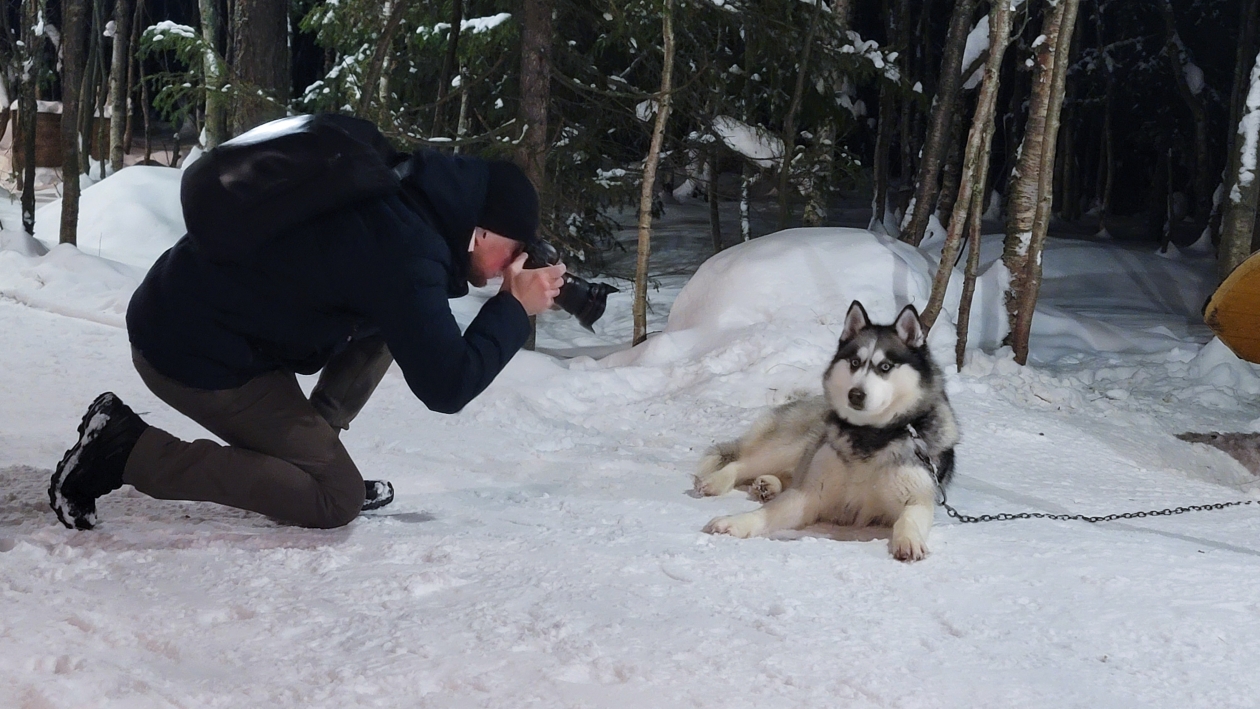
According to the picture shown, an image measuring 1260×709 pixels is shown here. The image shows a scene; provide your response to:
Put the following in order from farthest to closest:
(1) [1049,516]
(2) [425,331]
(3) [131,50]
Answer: (3) [131,50] → (1) [1049,516] → (2) [425,331]

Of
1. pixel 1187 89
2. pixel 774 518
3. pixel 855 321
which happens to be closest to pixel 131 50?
pixel 1187 89

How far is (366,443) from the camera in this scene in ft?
16.4

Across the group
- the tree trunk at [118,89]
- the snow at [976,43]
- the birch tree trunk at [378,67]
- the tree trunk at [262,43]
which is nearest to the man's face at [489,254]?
the birch tree trunk at [378,67]

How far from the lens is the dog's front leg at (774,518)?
3789 millimetres

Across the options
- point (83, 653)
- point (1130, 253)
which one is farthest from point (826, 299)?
point (1130, 253)

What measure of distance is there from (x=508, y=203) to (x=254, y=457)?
1.18 meters

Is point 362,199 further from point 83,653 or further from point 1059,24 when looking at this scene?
point 1059,24

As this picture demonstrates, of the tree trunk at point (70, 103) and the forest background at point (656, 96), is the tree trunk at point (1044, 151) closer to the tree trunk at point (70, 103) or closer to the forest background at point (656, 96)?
the forest background at point (656, 96)

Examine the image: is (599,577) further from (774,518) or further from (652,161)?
(652,161)

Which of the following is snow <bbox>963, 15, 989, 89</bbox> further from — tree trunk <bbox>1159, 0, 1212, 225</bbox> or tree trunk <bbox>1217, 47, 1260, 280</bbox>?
tree trunk <bbox>1159, 0, 1212, 225</bbox>

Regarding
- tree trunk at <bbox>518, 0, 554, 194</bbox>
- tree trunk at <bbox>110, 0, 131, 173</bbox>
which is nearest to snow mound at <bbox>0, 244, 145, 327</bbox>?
tree trunk at <bbox>518, 0, 554, 194</bbox>

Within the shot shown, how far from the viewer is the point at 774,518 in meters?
3.91

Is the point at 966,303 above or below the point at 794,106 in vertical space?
below

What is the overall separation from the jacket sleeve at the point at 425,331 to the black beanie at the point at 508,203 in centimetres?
23
